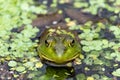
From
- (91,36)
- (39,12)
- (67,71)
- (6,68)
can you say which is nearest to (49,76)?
(67,71)

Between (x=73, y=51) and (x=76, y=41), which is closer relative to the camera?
(x=73, y=51)

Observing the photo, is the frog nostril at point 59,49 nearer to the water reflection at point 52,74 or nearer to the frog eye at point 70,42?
the frog eye at point 70,42

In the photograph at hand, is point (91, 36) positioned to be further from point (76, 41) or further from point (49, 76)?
point (49, 76)

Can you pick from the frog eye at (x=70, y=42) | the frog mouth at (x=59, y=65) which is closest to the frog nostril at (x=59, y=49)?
the frog eye at (x=70, y=42)

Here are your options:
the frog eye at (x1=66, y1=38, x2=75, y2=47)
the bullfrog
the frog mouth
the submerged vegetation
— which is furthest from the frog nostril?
the submerged vegetation

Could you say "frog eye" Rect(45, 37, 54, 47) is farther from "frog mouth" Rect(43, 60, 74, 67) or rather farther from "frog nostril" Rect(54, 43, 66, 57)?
"frog mouth" Rect(43, 60, 74, 67)

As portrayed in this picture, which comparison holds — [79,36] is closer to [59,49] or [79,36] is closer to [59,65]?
[59,65]
